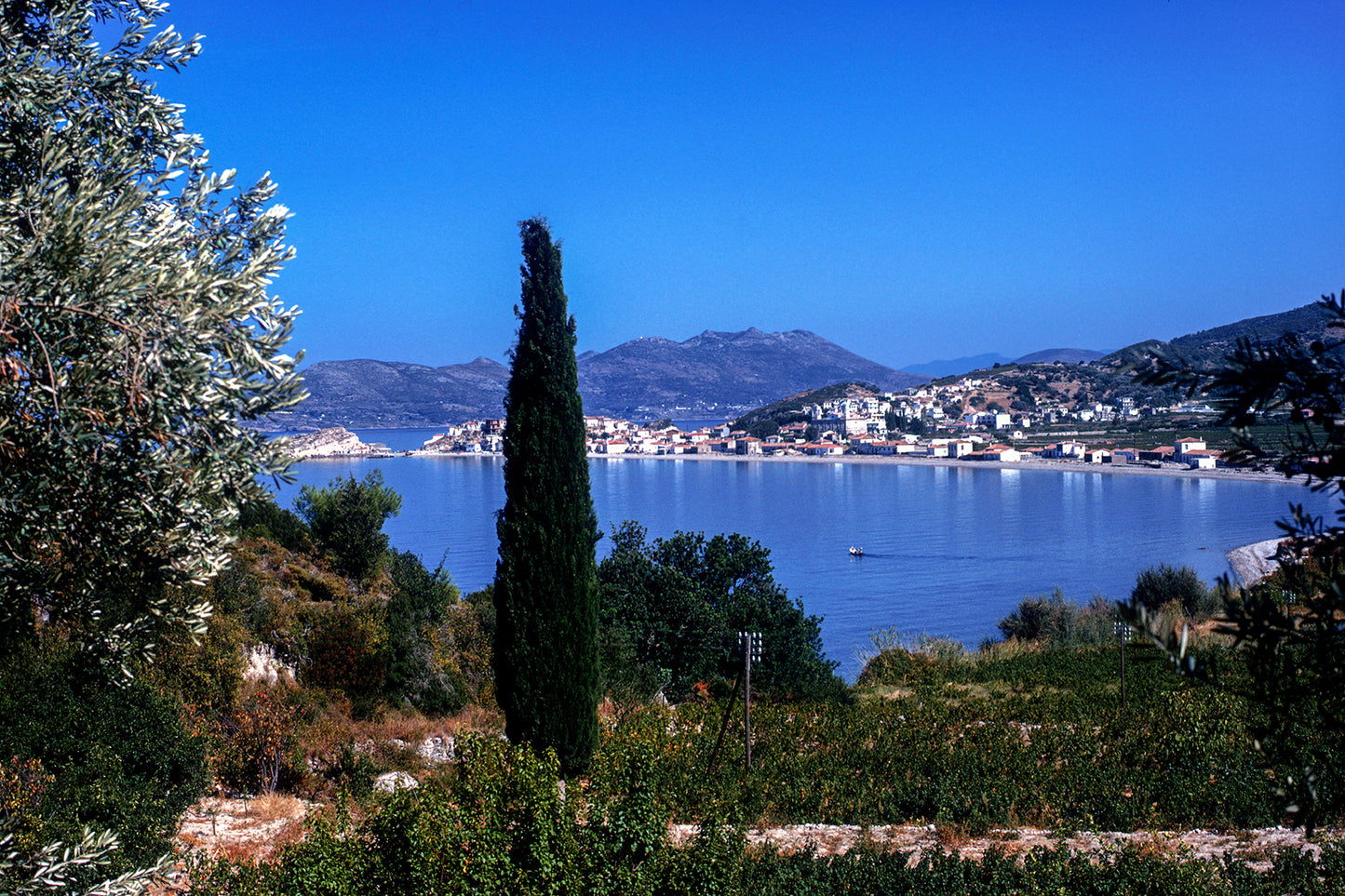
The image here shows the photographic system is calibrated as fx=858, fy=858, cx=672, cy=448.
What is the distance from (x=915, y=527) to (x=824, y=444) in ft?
169

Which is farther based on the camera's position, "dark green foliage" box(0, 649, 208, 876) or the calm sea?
the calm sea

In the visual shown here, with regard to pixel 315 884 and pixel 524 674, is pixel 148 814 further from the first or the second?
pixel 524 674

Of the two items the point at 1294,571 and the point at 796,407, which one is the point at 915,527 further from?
the point at 796,407

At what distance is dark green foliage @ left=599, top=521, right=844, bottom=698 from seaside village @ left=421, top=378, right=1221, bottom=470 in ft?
237

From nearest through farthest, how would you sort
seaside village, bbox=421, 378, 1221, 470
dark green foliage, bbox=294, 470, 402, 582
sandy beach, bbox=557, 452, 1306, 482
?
dark green foliage, bbox=294, 470, 402, 582
sandy beach, bbox=557, 452, 1306, 482
seaside village, bbox=421, 378, 1221, 470

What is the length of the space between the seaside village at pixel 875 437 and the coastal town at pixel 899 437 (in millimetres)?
124

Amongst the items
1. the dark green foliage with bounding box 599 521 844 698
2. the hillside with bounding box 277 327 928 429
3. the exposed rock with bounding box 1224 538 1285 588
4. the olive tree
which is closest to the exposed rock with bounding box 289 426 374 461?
the hillside with bounding box 277 327 928 429

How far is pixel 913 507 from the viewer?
209 ft

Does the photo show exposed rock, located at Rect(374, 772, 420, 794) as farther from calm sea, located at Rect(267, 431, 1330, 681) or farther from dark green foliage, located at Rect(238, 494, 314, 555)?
calm sea, located at Rect(267, 431, 1330, 681)

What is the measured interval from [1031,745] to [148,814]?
7444mm

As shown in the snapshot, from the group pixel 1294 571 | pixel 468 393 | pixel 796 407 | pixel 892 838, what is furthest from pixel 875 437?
pixel 1294 571

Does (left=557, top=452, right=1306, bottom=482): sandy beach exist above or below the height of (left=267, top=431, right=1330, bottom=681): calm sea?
above

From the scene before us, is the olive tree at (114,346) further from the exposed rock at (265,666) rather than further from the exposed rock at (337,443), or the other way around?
the exposed rock at (337,443)

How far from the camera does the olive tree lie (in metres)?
2.12
